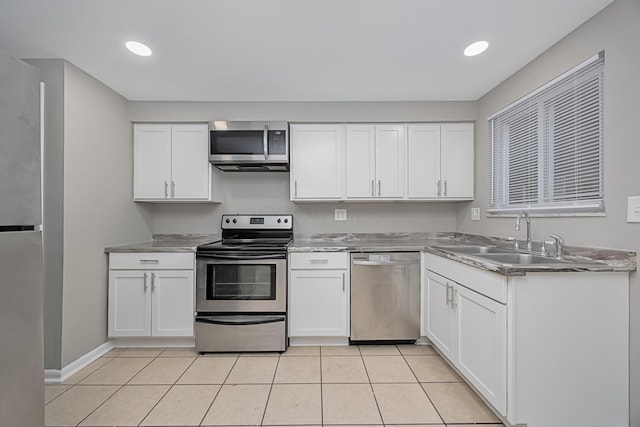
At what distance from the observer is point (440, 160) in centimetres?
304

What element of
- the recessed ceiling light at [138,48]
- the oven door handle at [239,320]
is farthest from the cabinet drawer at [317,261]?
the recessed ceiling light at [138,48]

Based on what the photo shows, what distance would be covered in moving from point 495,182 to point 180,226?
320cm

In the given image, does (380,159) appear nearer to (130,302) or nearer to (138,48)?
(138,48)

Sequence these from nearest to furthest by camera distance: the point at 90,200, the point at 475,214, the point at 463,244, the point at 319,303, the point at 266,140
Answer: the point at 90,200 → the point at 319,303 → the point at 266,140 → the point at 475,214 → the point at 463,244

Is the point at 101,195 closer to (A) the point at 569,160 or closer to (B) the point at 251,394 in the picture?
(B) the point at 251,394

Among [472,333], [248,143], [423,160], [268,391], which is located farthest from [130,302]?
[423,160]

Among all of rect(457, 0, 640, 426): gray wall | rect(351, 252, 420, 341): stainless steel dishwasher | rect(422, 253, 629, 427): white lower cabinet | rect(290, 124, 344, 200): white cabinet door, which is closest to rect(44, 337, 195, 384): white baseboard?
rect(351, 252, 420, 341): stainless steel dishwasher

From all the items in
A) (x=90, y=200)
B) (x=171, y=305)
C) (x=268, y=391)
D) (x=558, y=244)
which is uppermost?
(x=90, y=200)

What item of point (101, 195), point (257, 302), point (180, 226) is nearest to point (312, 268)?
point (257, 302)

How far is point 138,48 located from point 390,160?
7.38 ft

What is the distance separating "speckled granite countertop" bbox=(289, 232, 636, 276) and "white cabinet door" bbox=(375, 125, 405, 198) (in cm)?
55

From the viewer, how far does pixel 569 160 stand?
1934mm

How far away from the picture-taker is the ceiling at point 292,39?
166 centimetres

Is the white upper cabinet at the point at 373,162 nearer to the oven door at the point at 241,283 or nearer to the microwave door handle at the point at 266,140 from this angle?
the microwave door handle at the point at 266,140
